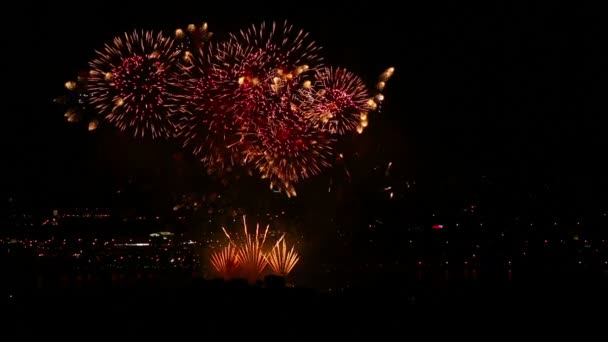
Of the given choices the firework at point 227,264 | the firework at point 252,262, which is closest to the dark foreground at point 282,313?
→ the firework at point 227,264

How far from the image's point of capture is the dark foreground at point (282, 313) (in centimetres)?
759

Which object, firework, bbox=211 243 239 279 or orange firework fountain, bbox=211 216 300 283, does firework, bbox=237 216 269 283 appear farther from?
firework, bbox=211 243 239 279

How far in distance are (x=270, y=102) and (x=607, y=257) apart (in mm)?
9869

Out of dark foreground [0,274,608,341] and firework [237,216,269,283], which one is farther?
firework [237,216,269,283]

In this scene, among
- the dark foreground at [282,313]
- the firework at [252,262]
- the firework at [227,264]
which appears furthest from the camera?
the firework at [252,262]

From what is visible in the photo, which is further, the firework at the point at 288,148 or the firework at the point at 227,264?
the firework at the point at 227,264

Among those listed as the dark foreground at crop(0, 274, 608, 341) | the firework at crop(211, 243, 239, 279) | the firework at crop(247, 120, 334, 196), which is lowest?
the dark foreground at crop(0, 274, 608, 341)

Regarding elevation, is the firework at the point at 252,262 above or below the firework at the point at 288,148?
below

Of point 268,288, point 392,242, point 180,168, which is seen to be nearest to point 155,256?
point 180,168

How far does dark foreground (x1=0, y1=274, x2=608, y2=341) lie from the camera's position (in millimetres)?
7586

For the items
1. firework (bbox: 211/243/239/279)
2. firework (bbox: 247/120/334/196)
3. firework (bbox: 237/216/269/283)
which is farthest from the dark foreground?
firework (bbox: 237/216/269/283)

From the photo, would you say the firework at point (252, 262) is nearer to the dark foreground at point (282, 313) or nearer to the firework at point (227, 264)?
the firework at point (227, 264)

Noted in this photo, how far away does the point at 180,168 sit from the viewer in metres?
27.6

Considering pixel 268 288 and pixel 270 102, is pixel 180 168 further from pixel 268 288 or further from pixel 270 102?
pixel 268 288
